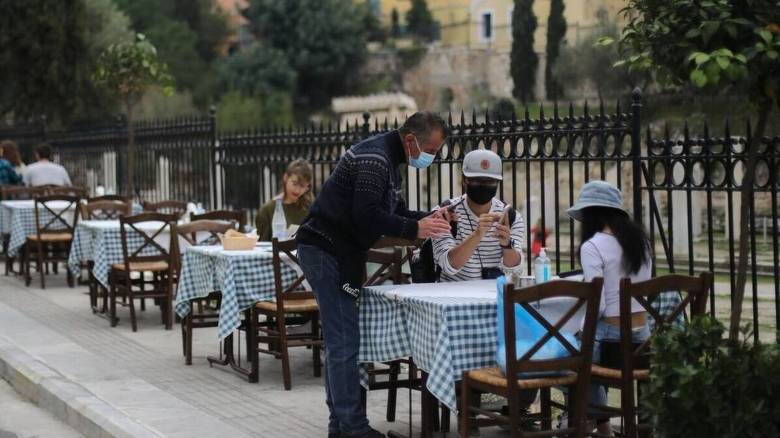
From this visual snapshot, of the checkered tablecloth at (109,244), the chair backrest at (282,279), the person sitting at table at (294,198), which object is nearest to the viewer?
the chair backrest at (282,279)

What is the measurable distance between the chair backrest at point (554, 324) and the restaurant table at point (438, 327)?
167 millimetres

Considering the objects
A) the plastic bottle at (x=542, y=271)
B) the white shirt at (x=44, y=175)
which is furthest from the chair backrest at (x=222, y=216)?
the white shirt at (x=44, y=175)

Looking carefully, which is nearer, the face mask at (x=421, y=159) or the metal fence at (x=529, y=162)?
the face mask at (x=421, y=159)

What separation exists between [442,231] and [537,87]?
70.4 m

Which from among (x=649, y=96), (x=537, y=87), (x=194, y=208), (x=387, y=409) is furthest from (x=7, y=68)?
(x=537, y=87)

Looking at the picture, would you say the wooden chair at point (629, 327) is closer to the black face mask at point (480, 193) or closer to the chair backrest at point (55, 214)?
the black face mask at point (480, 193)

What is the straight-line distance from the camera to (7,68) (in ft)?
91.7

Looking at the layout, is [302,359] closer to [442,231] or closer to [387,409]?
[387,409]

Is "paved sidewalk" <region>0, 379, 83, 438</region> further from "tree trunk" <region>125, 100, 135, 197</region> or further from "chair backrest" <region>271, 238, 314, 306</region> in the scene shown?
"tree trunk" <region>125, 100, 135, 197</region>

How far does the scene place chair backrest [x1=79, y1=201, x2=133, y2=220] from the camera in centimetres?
1421

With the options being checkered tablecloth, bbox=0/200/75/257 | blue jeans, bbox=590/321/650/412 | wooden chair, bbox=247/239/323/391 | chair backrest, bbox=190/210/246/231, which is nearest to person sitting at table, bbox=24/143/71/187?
checkered tablecloth, bbox=0/200/75/257

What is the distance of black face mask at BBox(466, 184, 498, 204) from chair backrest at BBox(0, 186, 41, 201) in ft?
36.7

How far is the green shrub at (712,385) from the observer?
4.96 m

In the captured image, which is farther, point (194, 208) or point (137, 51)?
point (137, 51)
